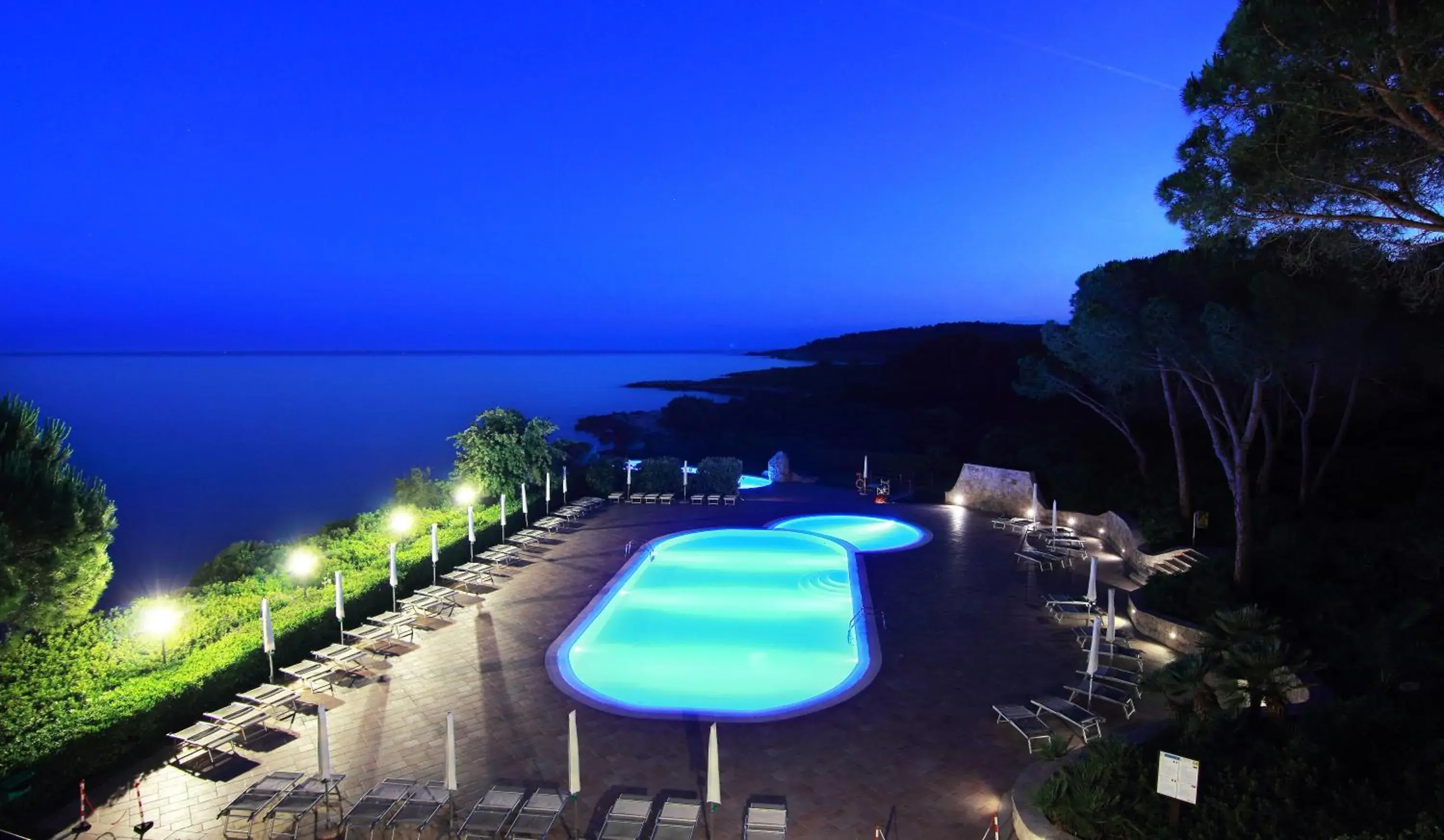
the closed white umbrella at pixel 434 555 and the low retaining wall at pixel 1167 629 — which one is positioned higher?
the closed white umbrella at pixel 434 555

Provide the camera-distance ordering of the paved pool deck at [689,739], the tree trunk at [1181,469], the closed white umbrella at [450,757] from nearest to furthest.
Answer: the closed white umbrella at [450,757] → the paved pool deck at [689,739] → the tree trunk at [1181,469]

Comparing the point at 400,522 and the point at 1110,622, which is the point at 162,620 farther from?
the point at 1110,622

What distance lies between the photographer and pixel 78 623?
10477 millimetres

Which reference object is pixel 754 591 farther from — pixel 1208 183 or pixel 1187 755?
pixel 1208 183

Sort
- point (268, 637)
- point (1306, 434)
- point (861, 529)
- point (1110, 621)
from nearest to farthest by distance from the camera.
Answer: point (268, 637) < point (1110, 621) < point (1306, 434) < point (861, 529)

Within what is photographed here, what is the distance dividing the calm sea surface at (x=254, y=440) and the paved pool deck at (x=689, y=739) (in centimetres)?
1147

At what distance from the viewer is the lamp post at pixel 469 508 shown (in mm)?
14086

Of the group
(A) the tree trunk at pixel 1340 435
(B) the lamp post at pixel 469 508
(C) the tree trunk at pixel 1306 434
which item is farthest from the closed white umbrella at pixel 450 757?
(A) the tree trunk at pixel 1340 435

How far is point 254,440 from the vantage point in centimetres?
5931

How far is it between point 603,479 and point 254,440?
50.8 m

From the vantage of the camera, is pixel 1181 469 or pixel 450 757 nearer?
pixel 450 757

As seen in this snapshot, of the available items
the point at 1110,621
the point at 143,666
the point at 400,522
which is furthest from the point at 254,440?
the point at 1110,621

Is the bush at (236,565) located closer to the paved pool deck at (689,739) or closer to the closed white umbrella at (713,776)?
the paved pool deck at (689,739)

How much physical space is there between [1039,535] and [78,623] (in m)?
17.2
